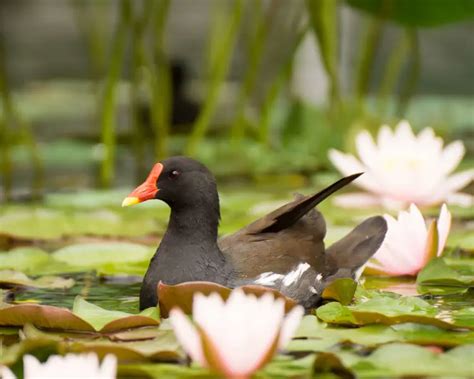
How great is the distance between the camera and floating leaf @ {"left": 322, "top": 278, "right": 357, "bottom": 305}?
2158 millimetres

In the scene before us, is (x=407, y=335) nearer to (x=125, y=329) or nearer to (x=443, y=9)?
(x=125, y=329)

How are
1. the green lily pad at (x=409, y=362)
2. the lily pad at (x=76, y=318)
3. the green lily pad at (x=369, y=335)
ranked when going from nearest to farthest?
1. the green lily pad at (x=409, y=362)
2. the green lily pad at (x=369, y=335)
3. the lily pad at (x=76, y=318)

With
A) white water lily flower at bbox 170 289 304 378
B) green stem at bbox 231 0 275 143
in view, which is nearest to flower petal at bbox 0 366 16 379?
white water lily flower at bbox 170 289 304 378

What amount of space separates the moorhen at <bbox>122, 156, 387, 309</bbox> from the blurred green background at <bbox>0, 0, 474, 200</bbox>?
1.86 meters

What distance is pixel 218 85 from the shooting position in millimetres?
4758

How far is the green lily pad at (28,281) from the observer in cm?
242

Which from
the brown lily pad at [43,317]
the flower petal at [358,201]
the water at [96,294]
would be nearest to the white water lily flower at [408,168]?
the flower petal at [358,201]

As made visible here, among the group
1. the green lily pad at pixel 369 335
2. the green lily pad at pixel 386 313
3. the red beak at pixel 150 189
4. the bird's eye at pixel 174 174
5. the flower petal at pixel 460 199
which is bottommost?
the green lily pad at pixel 369 335

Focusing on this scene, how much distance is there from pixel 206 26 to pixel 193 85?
54cm

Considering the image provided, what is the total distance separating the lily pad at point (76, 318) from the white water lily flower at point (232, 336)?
47cm

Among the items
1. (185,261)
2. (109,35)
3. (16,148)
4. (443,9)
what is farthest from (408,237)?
(109,35)

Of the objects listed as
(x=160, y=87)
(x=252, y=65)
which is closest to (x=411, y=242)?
(x=160, y=87)

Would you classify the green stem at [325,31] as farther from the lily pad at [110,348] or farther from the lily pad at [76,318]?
the lily pad at [110,348]

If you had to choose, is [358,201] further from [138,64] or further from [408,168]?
[138,64]
